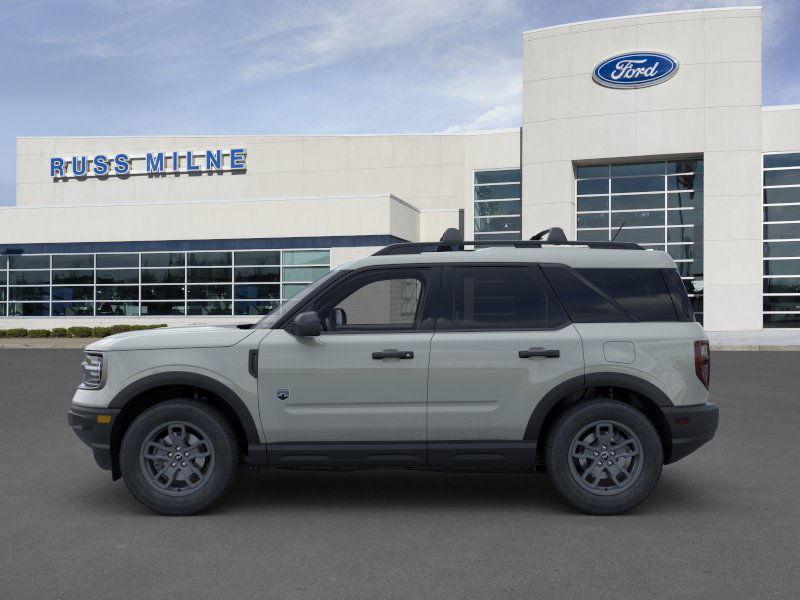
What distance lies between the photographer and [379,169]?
42188 millimetres

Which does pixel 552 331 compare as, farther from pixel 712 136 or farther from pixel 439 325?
pixel 712 136

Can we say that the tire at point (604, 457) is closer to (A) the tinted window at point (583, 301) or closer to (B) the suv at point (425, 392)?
(B) the suv at point (425, 392)

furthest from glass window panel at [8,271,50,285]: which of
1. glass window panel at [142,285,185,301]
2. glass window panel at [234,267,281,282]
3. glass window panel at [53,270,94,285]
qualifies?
glass window panel at [234,267,281,282]

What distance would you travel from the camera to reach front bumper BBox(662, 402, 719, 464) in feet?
19.2

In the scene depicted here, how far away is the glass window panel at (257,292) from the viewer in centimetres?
3616

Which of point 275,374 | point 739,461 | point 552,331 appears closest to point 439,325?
point 552,331

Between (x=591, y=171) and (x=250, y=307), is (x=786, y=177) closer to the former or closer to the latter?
(x=591, y=171)

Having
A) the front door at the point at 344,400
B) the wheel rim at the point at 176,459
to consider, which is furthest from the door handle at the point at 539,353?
the wheel rim at the point at 176,459

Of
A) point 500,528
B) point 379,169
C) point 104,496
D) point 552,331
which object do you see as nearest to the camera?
point 500,528

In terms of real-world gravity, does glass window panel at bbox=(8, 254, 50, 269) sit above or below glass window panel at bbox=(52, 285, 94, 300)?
above

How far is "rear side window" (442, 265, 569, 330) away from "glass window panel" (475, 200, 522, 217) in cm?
3362

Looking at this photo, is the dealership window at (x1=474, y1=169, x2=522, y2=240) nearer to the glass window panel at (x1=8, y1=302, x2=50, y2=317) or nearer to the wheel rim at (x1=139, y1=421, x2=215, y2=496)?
the glass window panel at (x1=8, y1=302, x2=50, y2=317)

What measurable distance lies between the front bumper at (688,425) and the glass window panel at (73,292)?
36.1m

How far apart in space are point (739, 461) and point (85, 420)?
5846mm
